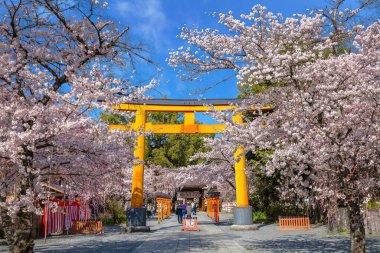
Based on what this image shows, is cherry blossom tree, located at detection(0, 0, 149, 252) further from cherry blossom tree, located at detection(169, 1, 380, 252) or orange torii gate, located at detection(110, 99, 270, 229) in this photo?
orange torii gate, located at detection(110, 99, 270, 229)

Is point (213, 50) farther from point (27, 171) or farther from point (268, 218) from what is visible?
point (268, 218)

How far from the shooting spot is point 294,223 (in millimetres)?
20109

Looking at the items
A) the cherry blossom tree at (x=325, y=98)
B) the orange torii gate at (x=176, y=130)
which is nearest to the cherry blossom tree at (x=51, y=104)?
the cherry blossom tree at (x=325, y=98)

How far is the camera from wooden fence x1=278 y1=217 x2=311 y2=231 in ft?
64.4

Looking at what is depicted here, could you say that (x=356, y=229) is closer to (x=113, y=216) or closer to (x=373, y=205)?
(x=373, y=205)

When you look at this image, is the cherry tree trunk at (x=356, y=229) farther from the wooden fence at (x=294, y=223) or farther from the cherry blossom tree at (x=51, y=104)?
the wooden fence at (x=294, y=223)

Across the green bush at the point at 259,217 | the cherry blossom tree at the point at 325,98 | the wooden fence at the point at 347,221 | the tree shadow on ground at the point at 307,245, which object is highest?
the cherry blossom tree at the point at 325,98

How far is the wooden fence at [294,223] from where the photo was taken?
19.6 m

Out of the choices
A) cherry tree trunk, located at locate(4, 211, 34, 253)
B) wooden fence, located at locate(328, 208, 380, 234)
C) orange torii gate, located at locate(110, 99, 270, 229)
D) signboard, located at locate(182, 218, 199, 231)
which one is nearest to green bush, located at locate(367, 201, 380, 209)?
wooden fence, located at locate(328, 208, 380, 234)

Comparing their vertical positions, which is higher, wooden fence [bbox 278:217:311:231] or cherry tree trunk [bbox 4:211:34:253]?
cherry tree trunk [bbox 4:211:34:253]

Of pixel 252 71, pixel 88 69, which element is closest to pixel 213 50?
pixel 252 71

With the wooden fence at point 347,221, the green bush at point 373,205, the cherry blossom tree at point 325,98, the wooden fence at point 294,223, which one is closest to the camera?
the cherry blossom tree at point 325,98

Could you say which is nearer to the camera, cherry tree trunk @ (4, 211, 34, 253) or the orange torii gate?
cherry tree trunk @ (4, 211, 34, 253)

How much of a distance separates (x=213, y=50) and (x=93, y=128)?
4.14m
